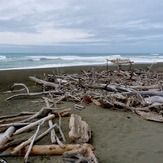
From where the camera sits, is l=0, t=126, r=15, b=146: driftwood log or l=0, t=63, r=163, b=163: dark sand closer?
l=0, t=63, r=163, b=163: dark sand

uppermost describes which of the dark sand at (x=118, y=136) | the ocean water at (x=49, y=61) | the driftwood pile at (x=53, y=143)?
the driftwood pile at (x=53, y=143)

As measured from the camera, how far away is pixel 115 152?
4645 mm

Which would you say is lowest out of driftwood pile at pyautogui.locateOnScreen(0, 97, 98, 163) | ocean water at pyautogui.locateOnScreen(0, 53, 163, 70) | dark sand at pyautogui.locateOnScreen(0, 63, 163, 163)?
ocean water at pyautogui.locateOnScreen(0, 53, 163, 70)

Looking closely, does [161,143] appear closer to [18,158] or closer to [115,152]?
[115,152]

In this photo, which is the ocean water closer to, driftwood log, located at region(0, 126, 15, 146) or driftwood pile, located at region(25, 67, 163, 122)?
driftwood pile, located at region(25, 67, 163, 122)

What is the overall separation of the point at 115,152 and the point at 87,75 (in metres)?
7.57

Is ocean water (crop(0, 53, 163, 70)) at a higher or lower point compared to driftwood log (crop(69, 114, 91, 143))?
lower

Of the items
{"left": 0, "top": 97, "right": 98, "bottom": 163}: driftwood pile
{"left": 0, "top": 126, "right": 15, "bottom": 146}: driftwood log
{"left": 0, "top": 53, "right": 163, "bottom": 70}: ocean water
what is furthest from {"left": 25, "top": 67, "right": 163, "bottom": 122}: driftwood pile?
{"left": 0, "top": 53, "right": 163, "bottom": 70}: ocean water

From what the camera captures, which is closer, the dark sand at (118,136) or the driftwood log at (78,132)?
→ the dark sand at (118,136)

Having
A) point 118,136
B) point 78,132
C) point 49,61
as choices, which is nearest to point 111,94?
point 118,136

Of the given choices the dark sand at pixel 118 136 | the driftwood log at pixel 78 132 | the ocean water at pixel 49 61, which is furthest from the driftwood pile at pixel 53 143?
the ocean water at pixel 49 61

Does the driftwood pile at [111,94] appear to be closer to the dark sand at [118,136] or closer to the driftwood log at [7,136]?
the dark sand at [118,136]

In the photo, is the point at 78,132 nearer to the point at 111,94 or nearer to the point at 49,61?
the point at 111,94

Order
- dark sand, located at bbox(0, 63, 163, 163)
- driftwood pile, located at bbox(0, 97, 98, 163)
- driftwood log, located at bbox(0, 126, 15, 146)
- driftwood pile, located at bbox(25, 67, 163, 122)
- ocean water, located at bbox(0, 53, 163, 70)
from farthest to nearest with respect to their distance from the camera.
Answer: ocean water, located at bbox(0, 53, 163, 70) → driftwood pile, located at bbox(25, 67, 163, 122) → driftwood log, located at bbox(0, 126, 15, 146) → dark sand, located at bbox(0, 63, 163, 163) → driftwood pile, located at bbox(0, 97, 98, 163)
